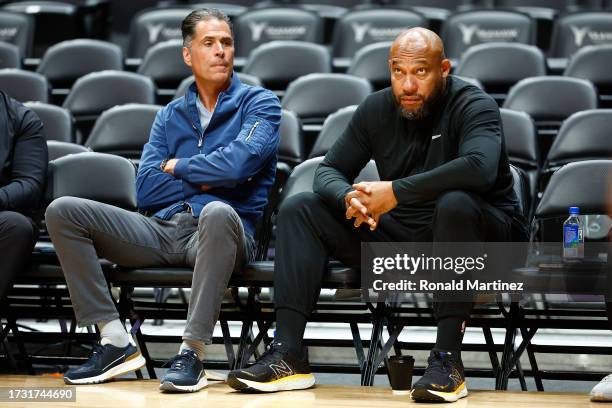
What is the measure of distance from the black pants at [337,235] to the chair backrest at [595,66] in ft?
9.26

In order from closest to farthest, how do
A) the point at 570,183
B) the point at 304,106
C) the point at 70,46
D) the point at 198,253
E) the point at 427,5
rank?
→ the point at 198,253, the point at 570,183, the point at 304,106, the point at 70,46, the point at 427,5

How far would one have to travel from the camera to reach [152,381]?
132 inches

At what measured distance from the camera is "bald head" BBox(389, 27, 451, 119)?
3260mm

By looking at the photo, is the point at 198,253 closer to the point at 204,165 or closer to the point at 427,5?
the point at 204,165

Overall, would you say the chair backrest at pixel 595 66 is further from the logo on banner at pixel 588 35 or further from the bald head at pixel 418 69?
the bald head at pixel 418 69

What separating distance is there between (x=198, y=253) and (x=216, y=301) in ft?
0.55

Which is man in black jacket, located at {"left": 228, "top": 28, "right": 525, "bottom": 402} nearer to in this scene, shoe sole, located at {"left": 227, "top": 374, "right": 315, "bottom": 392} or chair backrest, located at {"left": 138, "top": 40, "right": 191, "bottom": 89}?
shoe sole, located at {"left": 227, "top": 374, "right": 315, "bottom": 392}

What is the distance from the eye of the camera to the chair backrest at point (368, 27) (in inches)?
281

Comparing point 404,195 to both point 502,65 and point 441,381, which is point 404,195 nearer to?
point 441,381

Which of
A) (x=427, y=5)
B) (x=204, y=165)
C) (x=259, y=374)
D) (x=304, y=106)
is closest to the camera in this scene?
(x=259, y=374)

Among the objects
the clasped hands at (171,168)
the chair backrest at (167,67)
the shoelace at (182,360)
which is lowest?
the shoelace at (182,360)

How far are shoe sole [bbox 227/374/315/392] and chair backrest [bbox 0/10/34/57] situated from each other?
4970 millimetres

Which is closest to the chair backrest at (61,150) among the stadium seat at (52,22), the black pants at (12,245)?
the black pants at (12,245)

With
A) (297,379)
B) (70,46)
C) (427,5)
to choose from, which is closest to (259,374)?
(297,379)
